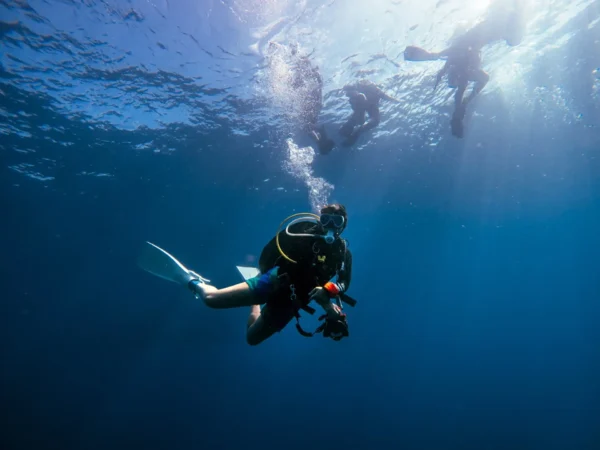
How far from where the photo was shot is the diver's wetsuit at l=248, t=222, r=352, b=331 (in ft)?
11.8

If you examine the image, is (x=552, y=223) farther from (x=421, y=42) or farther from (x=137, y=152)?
(x=137, y=152)

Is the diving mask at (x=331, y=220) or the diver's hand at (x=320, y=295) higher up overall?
the diving mask at (x=331, y=220)

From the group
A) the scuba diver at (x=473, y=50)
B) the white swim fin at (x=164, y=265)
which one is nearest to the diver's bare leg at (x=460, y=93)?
the scuba diver at (x=473, y=50)

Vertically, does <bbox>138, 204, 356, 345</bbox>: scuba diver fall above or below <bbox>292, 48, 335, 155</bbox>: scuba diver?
below

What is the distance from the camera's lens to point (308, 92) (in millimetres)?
13008

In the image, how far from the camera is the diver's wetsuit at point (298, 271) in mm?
3604

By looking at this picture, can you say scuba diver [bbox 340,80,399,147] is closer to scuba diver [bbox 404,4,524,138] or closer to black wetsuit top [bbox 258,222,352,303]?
scuba diver [bbox 404,4,524,138]

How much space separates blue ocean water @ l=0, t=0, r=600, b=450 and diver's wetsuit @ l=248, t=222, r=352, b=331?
345 inches

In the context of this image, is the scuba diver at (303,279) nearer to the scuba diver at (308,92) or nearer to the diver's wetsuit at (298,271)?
the diver's wetsuit at (298,271)

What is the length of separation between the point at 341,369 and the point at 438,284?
23957mm

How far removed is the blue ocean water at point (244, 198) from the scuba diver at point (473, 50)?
2.21ft

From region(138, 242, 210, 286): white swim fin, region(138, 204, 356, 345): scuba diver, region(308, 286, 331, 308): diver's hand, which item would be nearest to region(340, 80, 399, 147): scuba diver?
region(138, 242, 210, 286): white swim fin

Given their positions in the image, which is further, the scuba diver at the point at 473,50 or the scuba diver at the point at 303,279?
the scuba diver at the point at 473,50

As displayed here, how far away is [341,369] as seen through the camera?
46.9 metres
